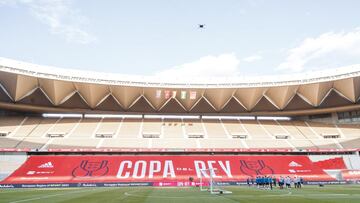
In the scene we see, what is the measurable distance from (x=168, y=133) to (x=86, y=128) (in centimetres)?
1377

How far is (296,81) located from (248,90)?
7.85m

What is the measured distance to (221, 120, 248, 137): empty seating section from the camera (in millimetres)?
58094

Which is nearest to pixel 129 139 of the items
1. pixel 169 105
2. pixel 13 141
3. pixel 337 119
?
pixel 169 105

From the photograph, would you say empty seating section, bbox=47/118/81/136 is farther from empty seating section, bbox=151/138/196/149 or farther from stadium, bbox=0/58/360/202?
empty seating section, bbox=151/138/196/149

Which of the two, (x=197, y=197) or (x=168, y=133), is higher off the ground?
(x=168, y=133)

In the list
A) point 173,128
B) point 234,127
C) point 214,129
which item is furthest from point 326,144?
point 173,128

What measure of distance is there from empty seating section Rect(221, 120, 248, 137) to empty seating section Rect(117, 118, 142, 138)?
51.3 ft

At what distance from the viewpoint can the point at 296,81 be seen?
181ft

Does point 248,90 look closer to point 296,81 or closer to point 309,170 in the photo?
point 296,81

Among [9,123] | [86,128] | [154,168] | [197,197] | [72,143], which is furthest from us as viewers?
[86,128]

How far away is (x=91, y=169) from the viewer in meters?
43.7

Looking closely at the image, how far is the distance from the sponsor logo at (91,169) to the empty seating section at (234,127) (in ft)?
74.8

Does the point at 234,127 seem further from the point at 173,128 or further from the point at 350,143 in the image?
the point at 350,143

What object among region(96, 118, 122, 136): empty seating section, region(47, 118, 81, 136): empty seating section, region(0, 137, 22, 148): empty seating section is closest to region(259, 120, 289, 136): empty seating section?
region(96, 118, 122, 136): empty seating section
